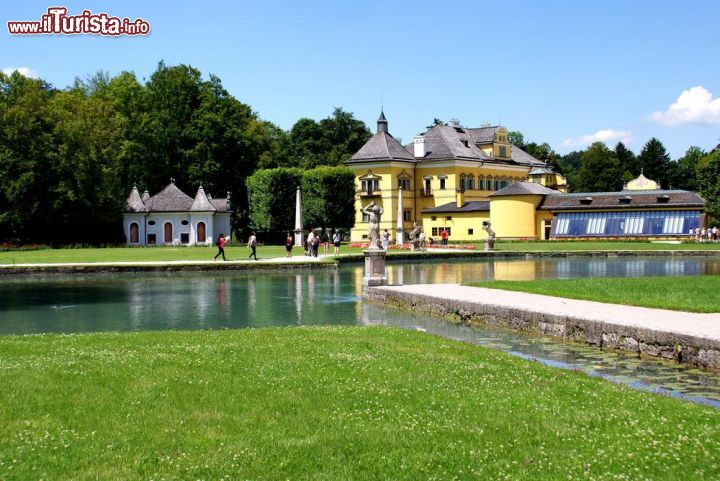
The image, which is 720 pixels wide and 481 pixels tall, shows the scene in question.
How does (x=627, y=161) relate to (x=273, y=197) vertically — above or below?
above

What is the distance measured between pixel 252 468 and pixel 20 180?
54.4 meters

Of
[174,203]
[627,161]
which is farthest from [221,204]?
[627,161]

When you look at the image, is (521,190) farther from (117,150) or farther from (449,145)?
(117,150)

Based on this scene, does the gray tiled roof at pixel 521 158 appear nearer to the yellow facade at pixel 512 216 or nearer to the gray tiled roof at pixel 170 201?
the yellow facade at pixel 512 216

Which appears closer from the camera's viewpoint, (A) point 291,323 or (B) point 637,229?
(A) point 291,323

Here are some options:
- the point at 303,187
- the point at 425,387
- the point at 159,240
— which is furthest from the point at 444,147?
the point at 425,387

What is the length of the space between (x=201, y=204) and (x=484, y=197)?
88.4 feet

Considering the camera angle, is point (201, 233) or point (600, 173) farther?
point (600, 173)

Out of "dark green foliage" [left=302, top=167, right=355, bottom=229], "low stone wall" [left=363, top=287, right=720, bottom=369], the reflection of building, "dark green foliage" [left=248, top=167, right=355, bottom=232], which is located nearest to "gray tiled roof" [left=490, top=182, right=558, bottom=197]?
"dark green foliage" [left=302, top=167, right=355, bottom=229]

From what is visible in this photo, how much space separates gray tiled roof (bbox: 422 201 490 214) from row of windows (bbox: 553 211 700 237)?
248 inches

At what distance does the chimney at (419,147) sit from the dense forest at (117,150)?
13.6 meters

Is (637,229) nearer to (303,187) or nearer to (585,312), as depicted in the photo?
(303,187)

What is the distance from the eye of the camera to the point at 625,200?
62.8 m

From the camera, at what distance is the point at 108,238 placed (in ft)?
206
